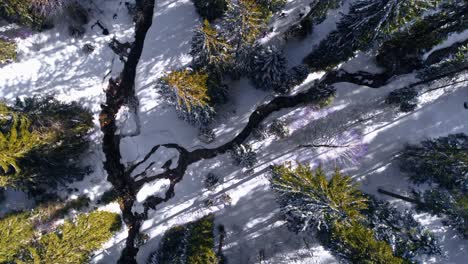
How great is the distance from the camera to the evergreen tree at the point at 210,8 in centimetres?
2286

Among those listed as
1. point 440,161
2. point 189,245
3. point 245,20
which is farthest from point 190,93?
point 440,161

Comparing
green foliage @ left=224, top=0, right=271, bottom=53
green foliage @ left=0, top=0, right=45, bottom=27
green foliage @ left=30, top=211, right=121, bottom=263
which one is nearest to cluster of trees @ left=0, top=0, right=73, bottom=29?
green foliage @ left=0, top=0, right=45, bottom=27

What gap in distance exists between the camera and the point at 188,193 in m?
25.1

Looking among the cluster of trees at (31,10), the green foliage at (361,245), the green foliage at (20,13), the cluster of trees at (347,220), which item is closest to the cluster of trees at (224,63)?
the cluster of trees at (347,220)

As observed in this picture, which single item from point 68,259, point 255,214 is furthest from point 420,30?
point 68,259

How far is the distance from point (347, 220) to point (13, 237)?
18250 mm

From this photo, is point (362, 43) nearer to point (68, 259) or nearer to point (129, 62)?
point (129, 62)

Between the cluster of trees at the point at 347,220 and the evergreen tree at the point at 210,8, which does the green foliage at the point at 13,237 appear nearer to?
the cluster of trees at the point at 347,220

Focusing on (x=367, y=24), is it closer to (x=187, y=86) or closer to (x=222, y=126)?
(x=187, y=86)

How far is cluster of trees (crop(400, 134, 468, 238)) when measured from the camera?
65.5ft

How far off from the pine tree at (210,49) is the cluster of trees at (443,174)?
13.6 m

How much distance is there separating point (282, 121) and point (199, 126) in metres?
5.79

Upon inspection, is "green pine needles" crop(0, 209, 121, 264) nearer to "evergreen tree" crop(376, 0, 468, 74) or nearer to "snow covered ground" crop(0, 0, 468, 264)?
"snow covered ground" crop(0, 0, 468, 264)

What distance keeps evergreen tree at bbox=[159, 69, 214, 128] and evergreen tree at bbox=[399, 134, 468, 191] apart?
13.5 m
